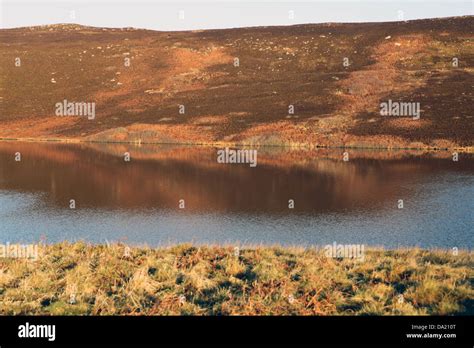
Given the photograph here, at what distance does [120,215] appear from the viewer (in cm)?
2653

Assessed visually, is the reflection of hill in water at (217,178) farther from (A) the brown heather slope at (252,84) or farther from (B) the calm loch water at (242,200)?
(A) the brown heather slope at (252,84)

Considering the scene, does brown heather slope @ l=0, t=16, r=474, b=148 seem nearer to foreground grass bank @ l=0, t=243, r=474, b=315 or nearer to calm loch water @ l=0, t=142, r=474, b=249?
calm loch water @ l=0, t=142, r=474, b=249

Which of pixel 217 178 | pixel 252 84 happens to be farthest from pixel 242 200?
pixel 252 84

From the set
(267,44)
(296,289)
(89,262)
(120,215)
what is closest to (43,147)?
(120,215)

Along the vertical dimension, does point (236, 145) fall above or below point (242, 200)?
above

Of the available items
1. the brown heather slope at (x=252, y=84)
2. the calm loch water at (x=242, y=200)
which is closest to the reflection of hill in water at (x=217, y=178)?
the calm loch water at (x=242, y=200)

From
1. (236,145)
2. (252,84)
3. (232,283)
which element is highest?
(252,84)

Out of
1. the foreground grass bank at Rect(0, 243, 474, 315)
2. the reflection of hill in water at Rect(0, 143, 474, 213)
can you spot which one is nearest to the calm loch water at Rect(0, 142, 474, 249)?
the reflection of hill in water at Rect(0, 143, 474, 213)

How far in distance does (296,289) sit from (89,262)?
6429 mm

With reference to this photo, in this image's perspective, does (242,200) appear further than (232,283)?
Yes

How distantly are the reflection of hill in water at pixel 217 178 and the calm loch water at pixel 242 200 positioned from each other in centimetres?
8

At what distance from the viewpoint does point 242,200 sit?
1190 inches

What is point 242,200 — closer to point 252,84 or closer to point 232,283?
point 232,283

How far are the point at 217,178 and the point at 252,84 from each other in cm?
5334
